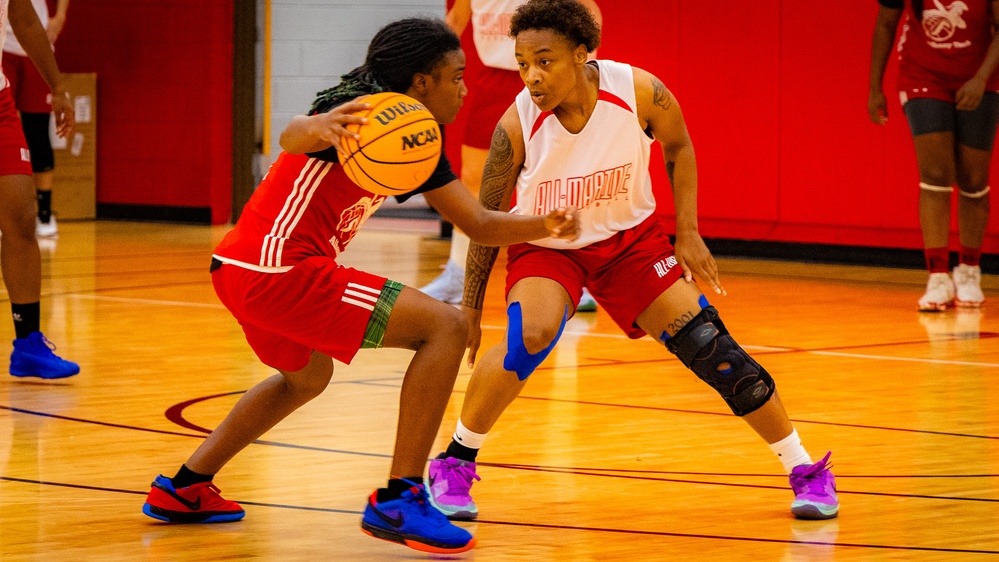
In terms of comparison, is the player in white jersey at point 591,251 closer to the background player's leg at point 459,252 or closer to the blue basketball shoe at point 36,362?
the blue basketball shoe at point 36,362

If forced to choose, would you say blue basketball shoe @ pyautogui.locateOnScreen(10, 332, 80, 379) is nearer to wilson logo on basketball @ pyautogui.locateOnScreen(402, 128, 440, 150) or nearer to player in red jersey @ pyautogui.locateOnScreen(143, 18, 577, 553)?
player in red jersey @ pyautogui.locateOnScreen(143, 18, 577, 553)

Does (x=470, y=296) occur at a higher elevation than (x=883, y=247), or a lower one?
higher

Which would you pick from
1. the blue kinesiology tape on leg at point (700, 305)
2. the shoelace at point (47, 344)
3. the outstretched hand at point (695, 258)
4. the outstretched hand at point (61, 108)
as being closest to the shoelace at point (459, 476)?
the blue kinesiology tape on leg at point (700, 305)

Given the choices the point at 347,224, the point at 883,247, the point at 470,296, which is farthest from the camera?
the point at 883,247

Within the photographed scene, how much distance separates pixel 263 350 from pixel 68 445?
1.20 meters

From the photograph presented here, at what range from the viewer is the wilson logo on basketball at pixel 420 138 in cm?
360

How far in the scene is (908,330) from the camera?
7.70m

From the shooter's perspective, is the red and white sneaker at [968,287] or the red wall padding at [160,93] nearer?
the red and white sneaker at [968,287]

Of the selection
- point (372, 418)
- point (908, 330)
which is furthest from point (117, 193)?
point (372, 418)

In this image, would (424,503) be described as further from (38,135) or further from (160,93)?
(160,93)

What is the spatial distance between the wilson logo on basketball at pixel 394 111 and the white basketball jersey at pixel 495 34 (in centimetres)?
446

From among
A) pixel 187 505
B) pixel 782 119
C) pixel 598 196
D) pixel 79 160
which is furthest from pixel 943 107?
pixel 79 160

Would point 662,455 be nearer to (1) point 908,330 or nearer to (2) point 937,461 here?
(2) point 937,461

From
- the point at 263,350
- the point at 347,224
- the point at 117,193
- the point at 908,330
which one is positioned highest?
the point at 347,224
